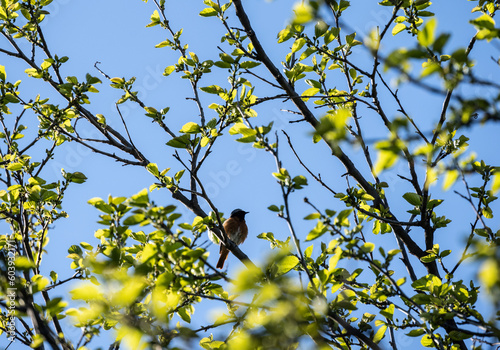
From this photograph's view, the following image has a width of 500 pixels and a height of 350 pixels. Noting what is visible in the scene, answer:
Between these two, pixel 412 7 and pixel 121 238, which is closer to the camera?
pixel 121 238

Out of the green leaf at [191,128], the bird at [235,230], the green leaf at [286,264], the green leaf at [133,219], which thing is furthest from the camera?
the bird at [235,230]

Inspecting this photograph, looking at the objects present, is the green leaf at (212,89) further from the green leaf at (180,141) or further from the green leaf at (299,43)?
the green leaf at (299,43)

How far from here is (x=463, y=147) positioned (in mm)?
4191

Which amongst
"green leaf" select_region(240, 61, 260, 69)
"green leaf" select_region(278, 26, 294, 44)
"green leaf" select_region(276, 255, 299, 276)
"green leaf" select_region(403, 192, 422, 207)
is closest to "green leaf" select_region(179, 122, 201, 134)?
"green leaf" select_region(240, 61, 260, 69)

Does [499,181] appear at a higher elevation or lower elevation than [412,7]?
lower

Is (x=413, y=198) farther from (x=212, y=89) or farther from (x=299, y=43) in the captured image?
(x=212, y=89)

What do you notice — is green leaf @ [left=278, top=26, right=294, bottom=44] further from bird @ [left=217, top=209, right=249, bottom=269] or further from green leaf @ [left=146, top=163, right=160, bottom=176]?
bird @ [left=217, top=209, right=249, bottom=269]

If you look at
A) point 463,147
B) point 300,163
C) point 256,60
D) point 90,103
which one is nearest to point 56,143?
point 90,103

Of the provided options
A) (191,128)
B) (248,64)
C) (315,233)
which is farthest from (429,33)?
(191,128)

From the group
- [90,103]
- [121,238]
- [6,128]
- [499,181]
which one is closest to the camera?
[499,181]

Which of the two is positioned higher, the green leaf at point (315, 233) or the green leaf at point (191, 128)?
the green leaf at point (191, 128)

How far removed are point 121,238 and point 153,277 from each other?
1.33 feet

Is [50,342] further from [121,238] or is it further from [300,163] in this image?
[300,163]

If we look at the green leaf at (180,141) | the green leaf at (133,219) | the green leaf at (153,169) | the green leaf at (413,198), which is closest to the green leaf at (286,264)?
the green leaf at (133,219)
